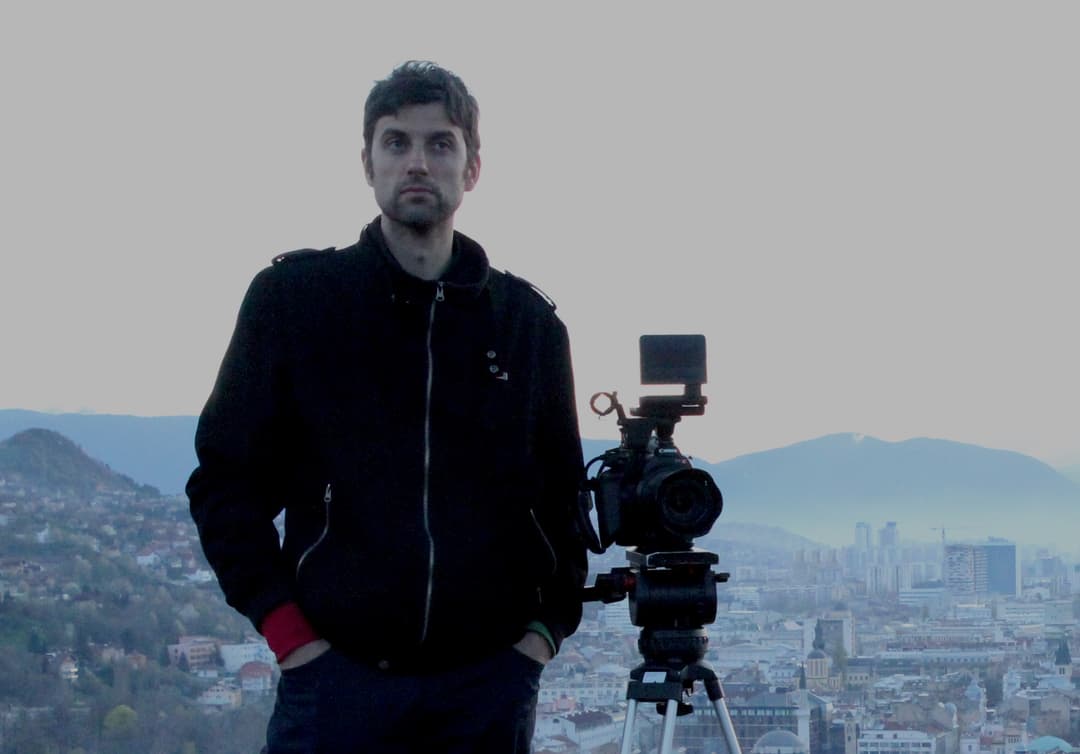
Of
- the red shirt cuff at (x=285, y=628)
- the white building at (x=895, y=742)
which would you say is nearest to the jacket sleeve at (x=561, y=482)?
the red shirt cuff at (x=285, y=628)

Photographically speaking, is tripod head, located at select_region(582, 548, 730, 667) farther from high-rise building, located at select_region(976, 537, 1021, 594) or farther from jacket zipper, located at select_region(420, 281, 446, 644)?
high-rise building, located at select_region(976, 537, 1021, 594)

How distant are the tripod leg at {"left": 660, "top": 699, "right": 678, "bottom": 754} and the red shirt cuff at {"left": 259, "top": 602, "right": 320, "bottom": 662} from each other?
29.2 inches

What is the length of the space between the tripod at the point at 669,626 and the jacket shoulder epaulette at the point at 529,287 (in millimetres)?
523

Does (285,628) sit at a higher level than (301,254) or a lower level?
lower

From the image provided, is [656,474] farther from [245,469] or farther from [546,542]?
[245,469]

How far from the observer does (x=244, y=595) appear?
2402 millimetres

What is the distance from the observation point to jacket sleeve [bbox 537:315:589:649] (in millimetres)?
2621

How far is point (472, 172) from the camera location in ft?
8.64

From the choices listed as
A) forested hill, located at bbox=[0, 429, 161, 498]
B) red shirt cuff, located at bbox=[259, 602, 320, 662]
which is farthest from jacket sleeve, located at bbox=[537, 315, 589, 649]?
forested hill, located at bbox=[0, 429, 161, 498]

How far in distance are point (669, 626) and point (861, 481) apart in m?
7.91

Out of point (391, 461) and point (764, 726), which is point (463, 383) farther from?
point (764, 726)

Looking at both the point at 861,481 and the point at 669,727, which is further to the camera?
the point at 861,481

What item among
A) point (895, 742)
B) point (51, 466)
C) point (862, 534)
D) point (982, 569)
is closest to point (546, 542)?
point (895, 742)

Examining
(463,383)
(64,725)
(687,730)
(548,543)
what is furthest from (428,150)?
(64,725)
